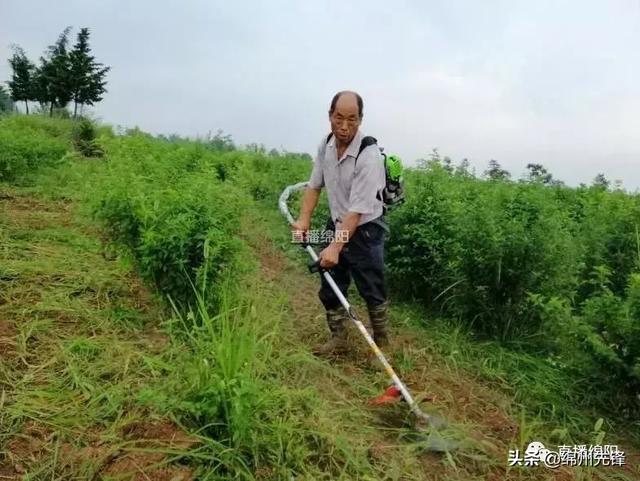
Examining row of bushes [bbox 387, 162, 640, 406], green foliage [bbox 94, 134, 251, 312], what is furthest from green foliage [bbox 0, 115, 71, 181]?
row of bushes [bbox 387, 162, 640, 406]

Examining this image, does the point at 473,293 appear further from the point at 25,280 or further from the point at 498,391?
the point at 25,280

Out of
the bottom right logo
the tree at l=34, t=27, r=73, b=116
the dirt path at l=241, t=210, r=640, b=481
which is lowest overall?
the bottom right logo

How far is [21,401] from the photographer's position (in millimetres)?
2650

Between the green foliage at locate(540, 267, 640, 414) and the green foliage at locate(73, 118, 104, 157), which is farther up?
the green foliage at locate(73, 118, 104, 157)

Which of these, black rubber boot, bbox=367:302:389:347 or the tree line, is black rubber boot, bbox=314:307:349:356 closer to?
black rubber boot, bbox=367:302:389:347

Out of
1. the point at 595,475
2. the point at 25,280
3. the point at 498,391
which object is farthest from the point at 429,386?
the point at 25,280

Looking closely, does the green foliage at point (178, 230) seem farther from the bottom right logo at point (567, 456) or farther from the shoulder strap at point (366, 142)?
the bottom right logo at point (567, 456)

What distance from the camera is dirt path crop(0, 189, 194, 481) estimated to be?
91.1 inches

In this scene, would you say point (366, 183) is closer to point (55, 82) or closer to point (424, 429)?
point (424, 429)

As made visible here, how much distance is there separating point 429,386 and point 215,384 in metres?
1.69

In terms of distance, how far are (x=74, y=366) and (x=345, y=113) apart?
2103mm

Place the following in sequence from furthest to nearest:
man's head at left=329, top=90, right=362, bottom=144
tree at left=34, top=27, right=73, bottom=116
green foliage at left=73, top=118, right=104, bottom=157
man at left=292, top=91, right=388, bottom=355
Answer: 1. tree at left=34, top=27, right=73, bottom=116
2. green foliage at left=73, top=118, right=104, bottom=157
3. man at left=292, top=91, right=388, bottom=355
4. man's head at left=329, top=90, right=362, bottom=144

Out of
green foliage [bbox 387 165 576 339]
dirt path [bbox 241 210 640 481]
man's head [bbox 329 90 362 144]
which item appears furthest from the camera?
green foliage [bbox 387 165 576 339]

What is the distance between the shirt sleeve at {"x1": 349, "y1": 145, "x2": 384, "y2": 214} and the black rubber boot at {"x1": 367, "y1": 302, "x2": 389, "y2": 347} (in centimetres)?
72
